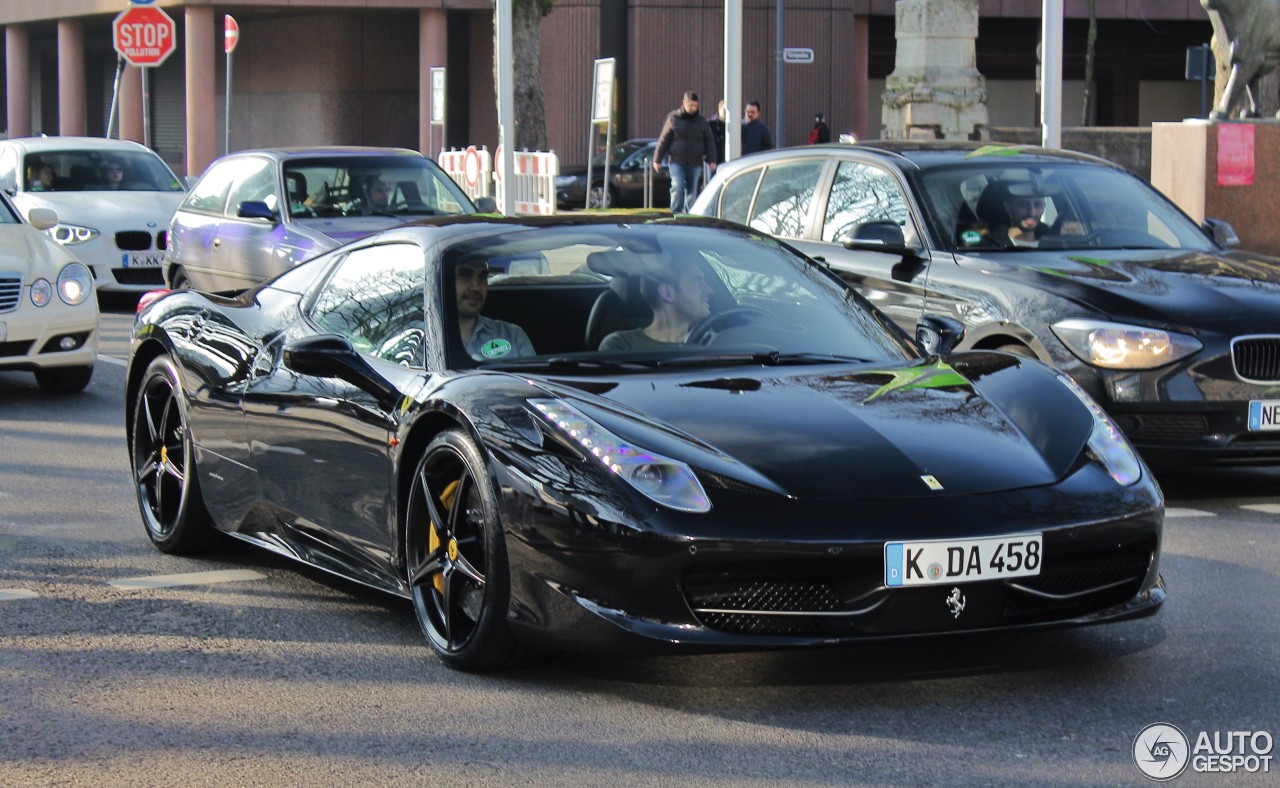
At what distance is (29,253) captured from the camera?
498 inches

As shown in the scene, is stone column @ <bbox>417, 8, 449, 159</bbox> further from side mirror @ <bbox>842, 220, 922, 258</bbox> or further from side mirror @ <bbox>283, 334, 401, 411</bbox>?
side mirror @ <bbox>283, 334, 401, 411</bbox>

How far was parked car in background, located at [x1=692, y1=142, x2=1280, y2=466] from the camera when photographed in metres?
8.49

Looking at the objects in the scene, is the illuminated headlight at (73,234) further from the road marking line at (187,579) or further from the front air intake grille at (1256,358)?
the front air intake grille at (1256,358)

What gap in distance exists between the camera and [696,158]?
2627 cm

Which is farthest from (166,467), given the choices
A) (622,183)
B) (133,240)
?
(622,183)

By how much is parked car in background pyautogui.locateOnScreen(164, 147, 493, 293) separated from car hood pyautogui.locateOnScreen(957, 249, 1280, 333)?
629cm

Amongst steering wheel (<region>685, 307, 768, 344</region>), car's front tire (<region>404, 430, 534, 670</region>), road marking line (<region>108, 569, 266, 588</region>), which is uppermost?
steering wheel (<region>685, 307, 768, 344</region>)

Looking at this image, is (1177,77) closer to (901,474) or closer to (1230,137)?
(1230,137)

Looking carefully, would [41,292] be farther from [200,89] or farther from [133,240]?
[200,89]

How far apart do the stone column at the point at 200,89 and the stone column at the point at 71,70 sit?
6827mm

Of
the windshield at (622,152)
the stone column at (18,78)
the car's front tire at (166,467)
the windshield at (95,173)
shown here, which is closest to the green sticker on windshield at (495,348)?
the car's front tire at (166,467)

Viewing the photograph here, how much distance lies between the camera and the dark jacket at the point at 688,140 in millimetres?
26234

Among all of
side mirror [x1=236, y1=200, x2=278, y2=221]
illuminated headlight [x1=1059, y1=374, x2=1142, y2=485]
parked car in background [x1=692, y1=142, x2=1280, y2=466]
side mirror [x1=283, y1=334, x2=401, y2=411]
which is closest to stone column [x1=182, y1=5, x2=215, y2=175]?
side mirror [x1=236, y1=200, x2=278, y2=221]

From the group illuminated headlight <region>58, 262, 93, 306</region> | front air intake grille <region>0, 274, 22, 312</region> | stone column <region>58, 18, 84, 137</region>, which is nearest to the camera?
front air intake grille <region>0, 274, 22, 312</region>
